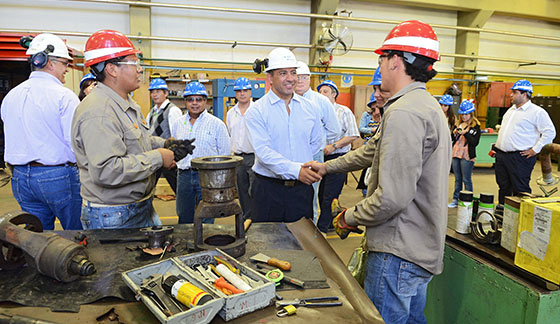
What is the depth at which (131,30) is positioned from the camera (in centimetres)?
754

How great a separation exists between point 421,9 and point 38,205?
10.0m

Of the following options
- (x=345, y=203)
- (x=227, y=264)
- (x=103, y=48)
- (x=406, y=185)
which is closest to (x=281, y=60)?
(x=103, y=48)

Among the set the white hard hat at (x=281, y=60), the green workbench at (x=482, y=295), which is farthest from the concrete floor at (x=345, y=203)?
the white hard hat at (x=281, y=60)

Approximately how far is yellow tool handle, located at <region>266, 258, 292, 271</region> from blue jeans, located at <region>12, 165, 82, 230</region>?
Result: 6.03 feet

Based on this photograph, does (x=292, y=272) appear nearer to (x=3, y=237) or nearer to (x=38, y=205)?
(x=3, y=237)

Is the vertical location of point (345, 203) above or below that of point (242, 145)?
below

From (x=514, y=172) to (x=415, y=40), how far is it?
13.3 feet

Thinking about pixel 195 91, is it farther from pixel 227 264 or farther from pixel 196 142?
pixel 227 264

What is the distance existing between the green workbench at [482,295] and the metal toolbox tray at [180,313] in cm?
132

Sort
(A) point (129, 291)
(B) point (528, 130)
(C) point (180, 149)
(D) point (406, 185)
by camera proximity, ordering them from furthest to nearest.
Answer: (B) point (528, 130) → (C) point (180, 149) → (D) point (406, 185) → (A) point (129, 291)

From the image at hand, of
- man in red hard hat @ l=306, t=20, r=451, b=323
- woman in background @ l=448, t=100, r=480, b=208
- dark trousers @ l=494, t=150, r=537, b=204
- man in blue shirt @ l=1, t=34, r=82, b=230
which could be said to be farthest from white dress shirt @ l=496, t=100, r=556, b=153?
man in blue shirt @ l=1, t=34, r=82, b=230

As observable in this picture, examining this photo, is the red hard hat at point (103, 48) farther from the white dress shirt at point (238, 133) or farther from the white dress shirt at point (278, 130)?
the white dress shirt at point (238, 133)

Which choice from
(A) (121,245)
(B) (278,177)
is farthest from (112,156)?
(B) (278,177)

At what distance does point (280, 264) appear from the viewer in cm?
146
